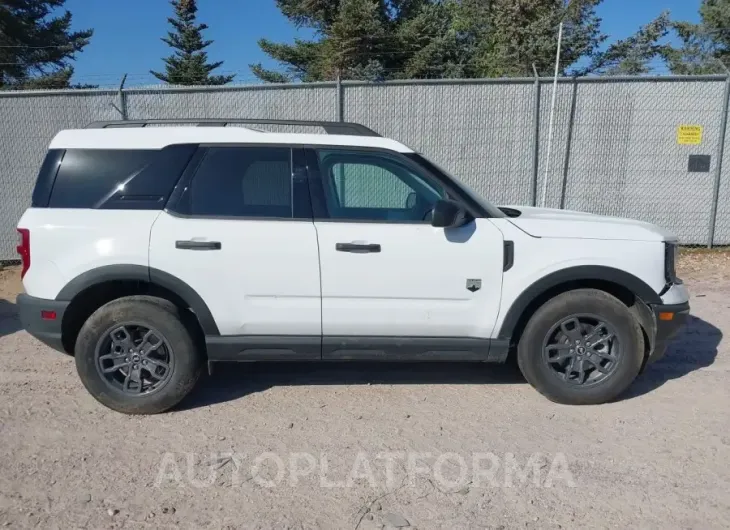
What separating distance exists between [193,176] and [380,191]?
127 centimetres

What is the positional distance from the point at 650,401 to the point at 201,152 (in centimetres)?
357

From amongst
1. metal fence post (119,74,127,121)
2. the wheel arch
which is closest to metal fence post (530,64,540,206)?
metal fence post (119,74,127,121)

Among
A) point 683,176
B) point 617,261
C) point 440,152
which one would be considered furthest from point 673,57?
point 617,261

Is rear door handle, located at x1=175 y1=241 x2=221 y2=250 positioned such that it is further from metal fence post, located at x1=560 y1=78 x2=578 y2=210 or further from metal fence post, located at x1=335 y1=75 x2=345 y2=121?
metal fence post, located at x1=560 y1=78 x2=578 y2=210

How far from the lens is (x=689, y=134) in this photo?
28.6 ft

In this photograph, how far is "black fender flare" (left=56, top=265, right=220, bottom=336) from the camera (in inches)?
151

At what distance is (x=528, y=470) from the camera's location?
332 centimetres

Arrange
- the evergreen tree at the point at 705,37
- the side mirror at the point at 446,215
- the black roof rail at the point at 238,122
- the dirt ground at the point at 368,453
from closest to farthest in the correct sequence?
1. the dirt ground at the point at 368,453
2. the side mirror at the point at 446,215
3. the black roof rail at the point at 238,122
4. the evergreen tree at the point at 705,37

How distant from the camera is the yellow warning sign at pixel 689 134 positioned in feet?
28.5

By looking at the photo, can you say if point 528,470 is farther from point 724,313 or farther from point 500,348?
point 724,313

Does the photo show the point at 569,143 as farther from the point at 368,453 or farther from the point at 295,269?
the point at 368,453

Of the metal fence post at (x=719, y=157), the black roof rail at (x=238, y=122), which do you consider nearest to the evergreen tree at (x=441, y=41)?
the metal fence post at (x=719, y=157)

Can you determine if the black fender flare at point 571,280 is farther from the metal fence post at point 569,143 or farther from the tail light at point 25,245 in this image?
the metal fence post at point 569,143

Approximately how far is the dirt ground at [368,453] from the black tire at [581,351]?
134 mm
